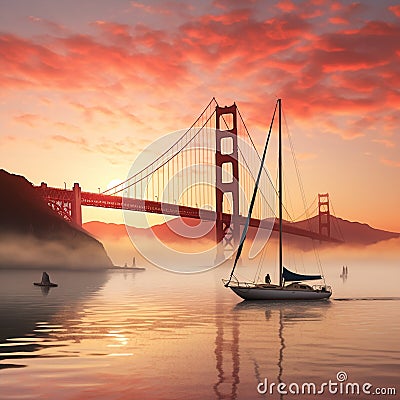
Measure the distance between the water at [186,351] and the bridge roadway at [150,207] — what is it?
65.1 meters

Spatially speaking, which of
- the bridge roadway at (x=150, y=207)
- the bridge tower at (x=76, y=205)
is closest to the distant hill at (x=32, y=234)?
the bridge roadway at (x=150, y=207)

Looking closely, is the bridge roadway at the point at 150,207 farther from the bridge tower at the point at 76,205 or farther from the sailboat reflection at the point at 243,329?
the sailboat reflection at the point at 243,329

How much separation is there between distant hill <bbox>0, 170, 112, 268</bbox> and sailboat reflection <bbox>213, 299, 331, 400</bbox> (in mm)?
104649

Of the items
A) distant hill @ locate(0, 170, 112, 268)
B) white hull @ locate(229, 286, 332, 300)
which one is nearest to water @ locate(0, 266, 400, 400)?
white hull @ locate(229, 286, 332, 300)

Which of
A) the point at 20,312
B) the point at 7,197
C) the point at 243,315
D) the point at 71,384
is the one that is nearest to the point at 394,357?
the point at 71,384

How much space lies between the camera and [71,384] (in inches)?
689

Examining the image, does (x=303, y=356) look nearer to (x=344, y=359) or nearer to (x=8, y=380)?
(x=344, y=359)

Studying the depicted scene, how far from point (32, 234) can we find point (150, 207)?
171ft

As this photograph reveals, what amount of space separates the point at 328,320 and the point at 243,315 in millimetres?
5521

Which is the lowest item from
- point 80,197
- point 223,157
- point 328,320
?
point 328,320

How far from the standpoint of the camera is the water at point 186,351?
1733 centimetres

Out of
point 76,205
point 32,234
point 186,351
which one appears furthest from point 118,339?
point 32,234

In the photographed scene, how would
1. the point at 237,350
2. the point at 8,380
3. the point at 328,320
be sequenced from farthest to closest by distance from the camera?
1. the point at 328,320
2. the point at 237,350
3. the point at 8,380

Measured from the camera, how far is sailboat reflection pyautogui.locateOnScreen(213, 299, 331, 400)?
18062 mm
